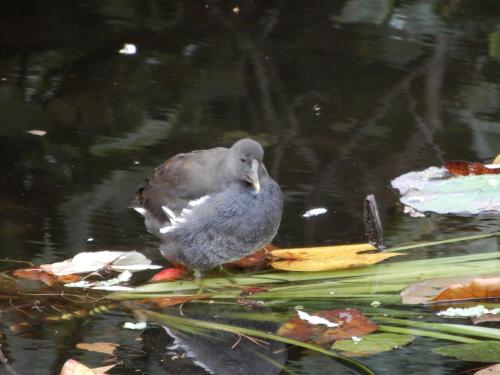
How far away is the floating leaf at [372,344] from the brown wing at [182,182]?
904 mm

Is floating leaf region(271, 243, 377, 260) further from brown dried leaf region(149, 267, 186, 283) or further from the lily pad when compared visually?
the lily pad

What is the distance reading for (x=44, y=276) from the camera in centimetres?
340

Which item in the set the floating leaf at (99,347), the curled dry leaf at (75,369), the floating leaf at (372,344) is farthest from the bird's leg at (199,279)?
the curled dry leaf at (75,369)

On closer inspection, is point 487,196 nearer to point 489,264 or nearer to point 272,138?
point 489,264

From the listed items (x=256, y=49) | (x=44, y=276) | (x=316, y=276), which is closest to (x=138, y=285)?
(x=44, y=276)

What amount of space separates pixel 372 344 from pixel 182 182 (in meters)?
1.11

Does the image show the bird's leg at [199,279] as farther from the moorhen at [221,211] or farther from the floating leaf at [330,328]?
the floating leaf at [330,328]

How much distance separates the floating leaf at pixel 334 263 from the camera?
11.4ft

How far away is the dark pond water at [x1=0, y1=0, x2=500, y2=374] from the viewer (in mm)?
3688

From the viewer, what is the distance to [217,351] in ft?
9.75

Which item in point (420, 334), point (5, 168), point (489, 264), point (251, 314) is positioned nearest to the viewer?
point (420, 334)

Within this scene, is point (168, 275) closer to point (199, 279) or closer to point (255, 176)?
point (199, 279)

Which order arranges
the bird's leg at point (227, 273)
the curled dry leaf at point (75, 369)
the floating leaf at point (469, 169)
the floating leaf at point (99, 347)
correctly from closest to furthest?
1. the curled dry leaf at point (75, 369)
2. the floating leaf at point (99, 347)
3. the bird's leg at point (227, 273)
4. the floating leaf at point (469, 169)

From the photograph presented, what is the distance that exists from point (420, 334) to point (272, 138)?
5.99ft
